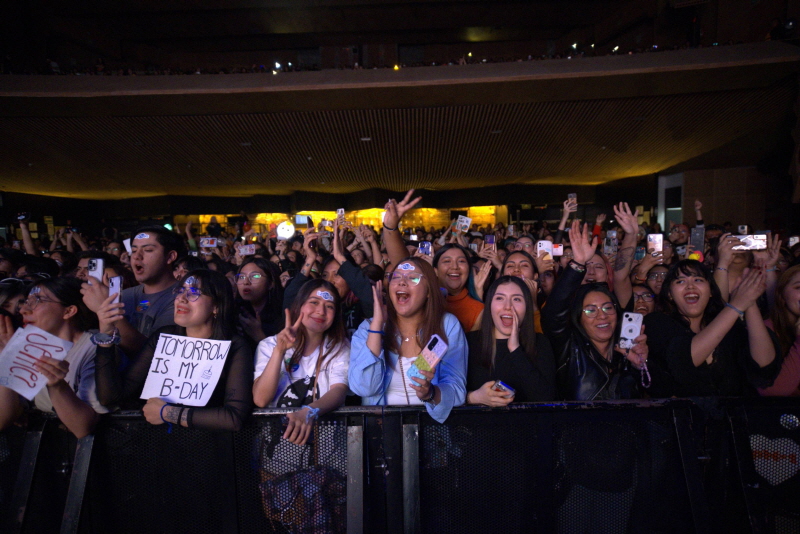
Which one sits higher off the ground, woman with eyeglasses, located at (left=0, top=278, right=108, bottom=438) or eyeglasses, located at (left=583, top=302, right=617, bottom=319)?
eyeglasses, located at (left=583, top=302, right=617, bottom=319)

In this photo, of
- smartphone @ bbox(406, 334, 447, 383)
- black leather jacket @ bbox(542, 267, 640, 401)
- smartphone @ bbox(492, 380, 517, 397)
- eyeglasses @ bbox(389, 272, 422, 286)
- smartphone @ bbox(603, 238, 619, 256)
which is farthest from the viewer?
smartphone @ bbox(603, 238, 619, 256)

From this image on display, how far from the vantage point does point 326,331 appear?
86.2 inches

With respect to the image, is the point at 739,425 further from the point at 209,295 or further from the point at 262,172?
the point at 262,172

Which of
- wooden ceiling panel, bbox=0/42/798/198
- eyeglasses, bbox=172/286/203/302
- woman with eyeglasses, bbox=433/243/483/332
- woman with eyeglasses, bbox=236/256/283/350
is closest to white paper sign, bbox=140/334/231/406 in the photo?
eyeglasses, bbox=172/286/203/302

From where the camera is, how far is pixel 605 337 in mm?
2262

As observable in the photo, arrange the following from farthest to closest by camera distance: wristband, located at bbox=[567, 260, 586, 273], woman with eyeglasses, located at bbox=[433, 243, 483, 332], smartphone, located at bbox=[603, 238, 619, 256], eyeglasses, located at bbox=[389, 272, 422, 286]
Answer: smartphone, located at bbox=[603, 238, 619, 256] → woman with eyeglasses, located at bbox=[433, 243, 483, 332] → wristband, located at bbox=[567, 260, 586, 273] → eyeglasses, located at bbox=[389, 272, 422, 286]

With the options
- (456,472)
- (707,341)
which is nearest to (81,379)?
(456,472)

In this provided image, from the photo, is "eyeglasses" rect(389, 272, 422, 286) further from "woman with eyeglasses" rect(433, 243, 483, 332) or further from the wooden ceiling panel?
the wooden ceiling panel

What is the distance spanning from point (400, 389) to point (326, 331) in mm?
502

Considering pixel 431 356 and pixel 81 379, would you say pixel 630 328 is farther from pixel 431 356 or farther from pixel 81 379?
pixel 81 379

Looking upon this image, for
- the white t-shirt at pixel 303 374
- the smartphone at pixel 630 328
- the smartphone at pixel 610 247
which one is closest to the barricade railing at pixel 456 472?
the white t-shirt at pixel 303 374

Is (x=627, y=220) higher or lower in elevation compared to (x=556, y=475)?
higher

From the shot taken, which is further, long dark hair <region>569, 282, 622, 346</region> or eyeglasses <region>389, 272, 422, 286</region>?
long dark hair <region>569, 282, 622, 346</region>

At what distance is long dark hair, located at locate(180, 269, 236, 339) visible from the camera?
200cm
